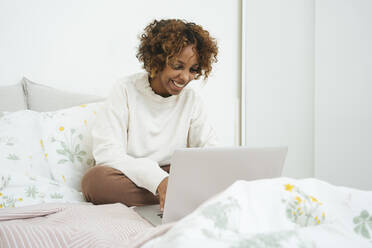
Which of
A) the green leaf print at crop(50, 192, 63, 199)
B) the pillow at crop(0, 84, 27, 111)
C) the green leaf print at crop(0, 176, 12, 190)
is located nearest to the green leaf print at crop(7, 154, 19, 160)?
the green leaf print at crop(0, 176, 12, 190)

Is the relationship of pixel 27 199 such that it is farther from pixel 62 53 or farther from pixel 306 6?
pixel 306 6

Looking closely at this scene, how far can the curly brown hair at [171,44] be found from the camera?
1.40 m

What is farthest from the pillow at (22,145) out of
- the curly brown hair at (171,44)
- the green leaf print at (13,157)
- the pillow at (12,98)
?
the curly brown hair at (171,44)

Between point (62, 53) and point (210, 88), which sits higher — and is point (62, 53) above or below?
above

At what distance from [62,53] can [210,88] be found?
38.8 inches

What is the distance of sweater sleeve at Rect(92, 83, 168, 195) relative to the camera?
1.12 m

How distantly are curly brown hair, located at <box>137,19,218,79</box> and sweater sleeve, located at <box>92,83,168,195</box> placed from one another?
0.18 metres

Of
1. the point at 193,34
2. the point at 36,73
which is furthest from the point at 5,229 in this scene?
the point at 36,73

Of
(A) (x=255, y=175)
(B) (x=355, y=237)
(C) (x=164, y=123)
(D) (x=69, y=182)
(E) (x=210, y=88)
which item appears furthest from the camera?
(E) (x=210, y=88)

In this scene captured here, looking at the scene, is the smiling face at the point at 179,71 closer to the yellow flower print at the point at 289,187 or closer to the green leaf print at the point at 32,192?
the green leaf print at the point at 32,192

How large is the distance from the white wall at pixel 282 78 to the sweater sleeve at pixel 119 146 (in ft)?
3.73

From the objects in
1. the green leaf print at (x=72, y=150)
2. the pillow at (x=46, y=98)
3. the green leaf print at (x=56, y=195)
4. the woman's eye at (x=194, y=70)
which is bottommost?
the green leaf print at (x=56, y=195)

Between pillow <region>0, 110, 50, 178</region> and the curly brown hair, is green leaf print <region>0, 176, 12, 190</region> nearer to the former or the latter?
pillow <region>0, 110, 50, 178</region>

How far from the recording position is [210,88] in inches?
92.7
